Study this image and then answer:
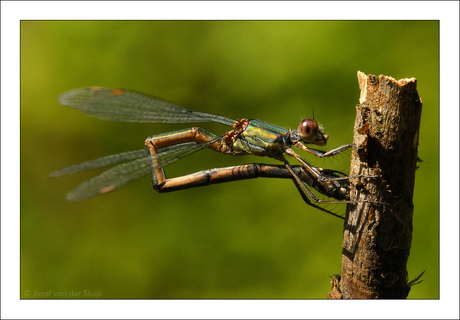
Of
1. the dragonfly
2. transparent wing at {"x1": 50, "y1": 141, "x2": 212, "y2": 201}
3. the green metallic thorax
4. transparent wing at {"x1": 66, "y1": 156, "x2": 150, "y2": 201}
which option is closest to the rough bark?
the dragonfly

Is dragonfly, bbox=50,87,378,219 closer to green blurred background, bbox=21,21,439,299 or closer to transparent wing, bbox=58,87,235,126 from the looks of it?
transparent wing, bbox=58,87,235,126

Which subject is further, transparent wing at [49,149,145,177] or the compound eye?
the compound eye

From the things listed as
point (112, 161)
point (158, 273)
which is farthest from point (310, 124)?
point (158, 273)

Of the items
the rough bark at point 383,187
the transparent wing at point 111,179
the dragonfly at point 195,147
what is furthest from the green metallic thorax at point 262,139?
the transparent wing at point 111,179

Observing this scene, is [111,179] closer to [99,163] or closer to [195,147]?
[99,163]

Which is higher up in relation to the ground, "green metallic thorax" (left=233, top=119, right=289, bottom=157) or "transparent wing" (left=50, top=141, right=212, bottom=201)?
"green metallic thorax" (left=233, top=119, right=289, bottom=157)

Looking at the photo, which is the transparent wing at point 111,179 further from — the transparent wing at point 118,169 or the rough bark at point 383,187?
the rough bark at point 383,187
